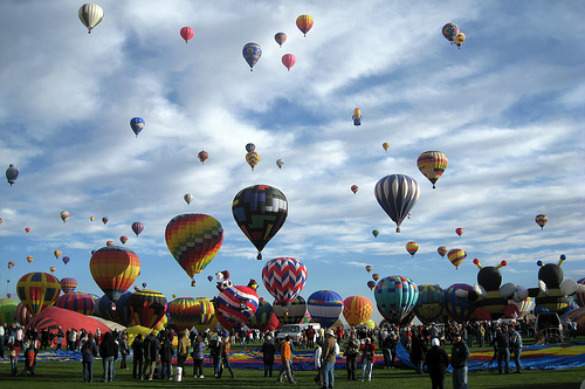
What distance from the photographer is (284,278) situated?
56438mm

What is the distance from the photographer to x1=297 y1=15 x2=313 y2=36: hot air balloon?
50688mm

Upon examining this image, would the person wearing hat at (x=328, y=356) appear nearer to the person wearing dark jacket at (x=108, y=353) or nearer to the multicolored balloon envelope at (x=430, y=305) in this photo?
the person wearing dark jacket at (x=108, y=353)

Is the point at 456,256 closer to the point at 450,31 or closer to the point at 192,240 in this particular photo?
the point at 450,31

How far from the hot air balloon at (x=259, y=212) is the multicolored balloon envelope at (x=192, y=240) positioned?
16.3ft

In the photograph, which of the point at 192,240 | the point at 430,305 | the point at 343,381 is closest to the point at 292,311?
the point at 192,240

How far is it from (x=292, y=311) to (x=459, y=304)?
51.8ft

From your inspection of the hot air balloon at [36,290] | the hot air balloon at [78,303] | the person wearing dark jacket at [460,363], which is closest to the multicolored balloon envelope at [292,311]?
the hot air balloon at [36,290]

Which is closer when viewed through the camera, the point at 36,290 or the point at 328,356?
the point at 328,356

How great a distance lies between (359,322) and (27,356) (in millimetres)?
51839

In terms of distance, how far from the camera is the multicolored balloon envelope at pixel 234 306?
4891cm

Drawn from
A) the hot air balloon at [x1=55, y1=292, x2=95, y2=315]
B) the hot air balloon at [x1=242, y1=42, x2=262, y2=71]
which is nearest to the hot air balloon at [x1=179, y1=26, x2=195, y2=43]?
the hot air balloon at [x1=242, y1=42, x2=262, y2=71]

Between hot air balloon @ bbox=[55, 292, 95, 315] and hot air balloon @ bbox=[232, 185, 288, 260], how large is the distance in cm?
2418

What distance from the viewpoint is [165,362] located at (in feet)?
70.8

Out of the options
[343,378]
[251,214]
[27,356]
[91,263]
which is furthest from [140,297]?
[343,378]
